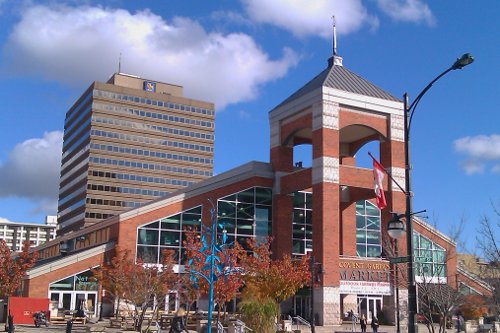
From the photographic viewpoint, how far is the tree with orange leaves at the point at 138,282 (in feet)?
123

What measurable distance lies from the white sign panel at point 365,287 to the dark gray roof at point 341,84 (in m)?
15.7

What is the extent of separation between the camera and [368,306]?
168 feet

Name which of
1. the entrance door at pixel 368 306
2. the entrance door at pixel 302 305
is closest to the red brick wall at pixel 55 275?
the entrance door at pixel 302 305

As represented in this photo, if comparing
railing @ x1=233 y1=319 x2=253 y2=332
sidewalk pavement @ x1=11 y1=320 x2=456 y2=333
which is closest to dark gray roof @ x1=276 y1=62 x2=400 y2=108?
sidewalk pavement @ x1=11 y1=320 x2=456 y2=333

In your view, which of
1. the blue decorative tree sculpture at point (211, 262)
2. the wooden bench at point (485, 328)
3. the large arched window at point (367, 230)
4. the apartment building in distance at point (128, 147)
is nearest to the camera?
the blue decorative tree sculpture at point (211, 262)

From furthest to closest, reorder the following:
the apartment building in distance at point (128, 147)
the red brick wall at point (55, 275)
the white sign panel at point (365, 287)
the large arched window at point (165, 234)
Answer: the apartment building in distance at point (128, 147)
the large arched window at point (165, 234)
the white sign panel at point (365, 287)
the red brick wall at point (55, 275)

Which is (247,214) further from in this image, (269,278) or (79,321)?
(79,321)

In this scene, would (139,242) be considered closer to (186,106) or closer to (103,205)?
(103,205)

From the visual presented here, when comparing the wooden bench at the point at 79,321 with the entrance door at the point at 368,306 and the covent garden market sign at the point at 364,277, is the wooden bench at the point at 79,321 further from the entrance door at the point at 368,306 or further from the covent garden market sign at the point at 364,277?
the entrance door at the point at 368,306

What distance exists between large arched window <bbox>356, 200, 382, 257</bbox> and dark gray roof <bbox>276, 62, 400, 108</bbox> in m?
11.2

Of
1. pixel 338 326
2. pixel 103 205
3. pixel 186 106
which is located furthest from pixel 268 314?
pixel 186 106

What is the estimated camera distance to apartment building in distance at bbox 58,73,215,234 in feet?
419

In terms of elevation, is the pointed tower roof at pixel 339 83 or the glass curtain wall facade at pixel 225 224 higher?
the pointed tower roof at pixel 339 83

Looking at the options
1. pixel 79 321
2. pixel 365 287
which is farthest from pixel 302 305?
pixel 79 321
